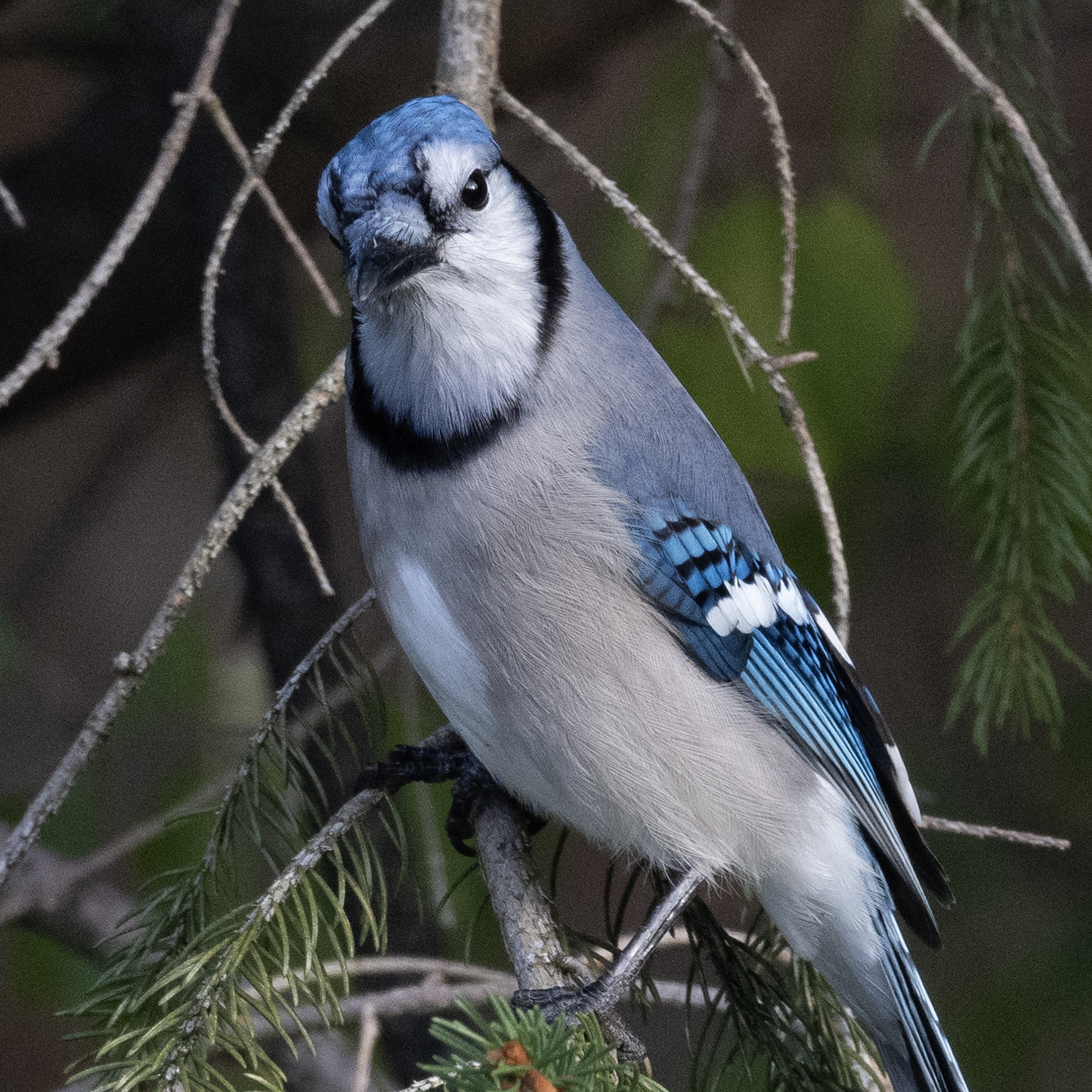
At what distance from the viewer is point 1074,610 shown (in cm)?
241

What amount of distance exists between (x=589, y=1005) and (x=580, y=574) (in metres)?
0.31

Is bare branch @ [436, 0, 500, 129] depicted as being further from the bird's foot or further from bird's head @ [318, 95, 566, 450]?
the bird's foot

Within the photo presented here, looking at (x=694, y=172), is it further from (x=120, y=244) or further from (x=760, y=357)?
(x=120, y=244)

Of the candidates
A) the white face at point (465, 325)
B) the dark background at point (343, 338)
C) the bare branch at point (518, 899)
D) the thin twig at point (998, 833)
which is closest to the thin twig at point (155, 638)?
the white face at point (465, 325)

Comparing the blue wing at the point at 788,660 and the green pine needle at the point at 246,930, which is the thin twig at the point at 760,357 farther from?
the green pine needle at the point at 246,930

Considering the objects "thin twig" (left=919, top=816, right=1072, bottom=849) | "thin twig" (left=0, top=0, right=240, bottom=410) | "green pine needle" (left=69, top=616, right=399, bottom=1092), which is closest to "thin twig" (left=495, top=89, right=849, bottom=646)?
"thin twig" (left=919, top=816, right=1072, bottom=849)

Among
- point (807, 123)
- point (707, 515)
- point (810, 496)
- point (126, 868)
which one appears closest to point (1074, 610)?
point (807, 123)

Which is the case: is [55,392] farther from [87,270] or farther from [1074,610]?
[1074,610]

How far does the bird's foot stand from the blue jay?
0.16 metres

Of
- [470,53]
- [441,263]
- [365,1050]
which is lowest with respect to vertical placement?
[365,1050]

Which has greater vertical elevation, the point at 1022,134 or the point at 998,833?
the point at 1022,134

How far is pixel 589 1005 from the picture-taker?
33.6 inches

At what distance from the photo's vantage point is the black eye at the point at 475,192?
920 millimetres

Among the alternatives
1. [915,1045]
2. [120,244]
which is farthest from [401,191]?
[915,1045]
